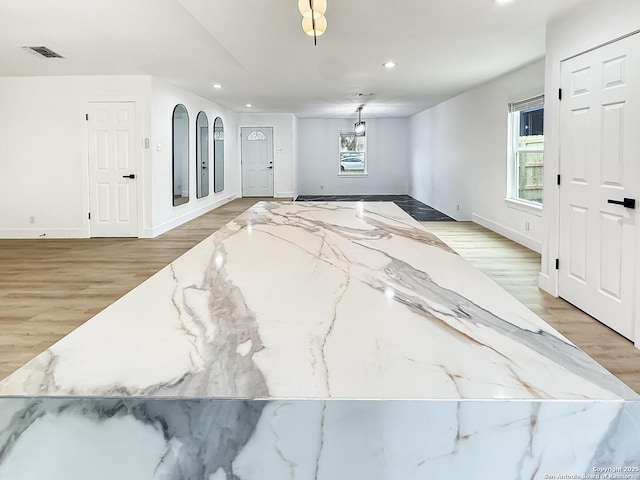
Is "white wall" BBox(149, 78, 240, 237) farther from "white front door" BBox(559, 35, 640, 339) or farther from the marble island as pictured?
the marble island

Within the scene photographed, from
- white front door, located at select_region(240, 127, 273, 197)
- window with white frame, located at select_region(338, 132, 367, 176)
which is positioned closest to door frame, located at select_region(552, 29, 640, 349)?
white front door, located at select_region(240, 127, 273, 197)

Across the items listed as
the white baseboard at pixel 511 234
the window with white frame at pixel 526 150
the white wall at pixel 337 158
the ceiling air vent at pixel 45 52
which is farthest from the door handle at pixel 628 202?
the white wall at pixel 337 158

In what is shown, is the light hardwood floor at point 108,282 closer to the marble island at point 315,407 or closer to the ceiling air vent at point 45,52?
the marble island at point 315,407

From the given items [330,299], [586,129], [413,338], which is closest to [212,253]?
[330,299]

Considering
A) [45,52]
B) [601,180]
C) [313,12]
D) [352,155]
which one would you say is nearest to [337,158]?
[352,155]

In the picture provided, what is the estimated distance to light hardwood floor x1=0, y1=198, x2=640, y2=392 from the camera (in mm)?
3188

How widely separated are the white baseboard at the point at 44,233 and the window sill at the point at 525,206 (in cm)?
611

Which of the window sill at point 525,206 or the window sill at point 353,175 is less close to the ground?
the window sill at point 353,175

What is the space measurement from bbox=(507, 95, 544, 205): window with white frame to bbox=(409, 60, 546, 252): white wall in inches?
4.5

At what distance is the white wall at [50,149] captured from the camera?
7215 millimetres

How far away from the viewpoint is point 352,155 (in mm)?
15312

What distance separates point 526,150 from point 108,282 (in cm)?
530

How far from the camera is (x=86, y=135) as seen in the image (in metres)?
7.34

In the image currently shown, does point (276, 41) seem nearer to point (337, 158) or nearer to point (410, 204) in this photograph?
point (410, 204)
